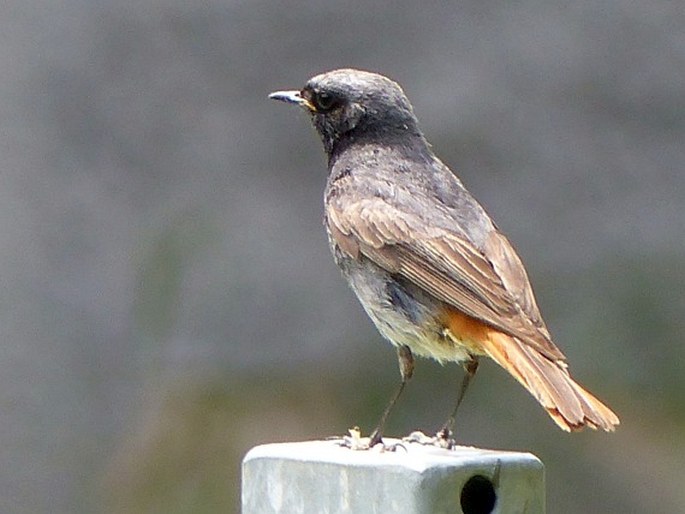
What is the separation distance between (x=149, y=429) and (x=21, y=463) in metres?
0.54

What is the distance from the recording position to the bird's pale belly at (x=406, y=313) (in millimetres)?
4348

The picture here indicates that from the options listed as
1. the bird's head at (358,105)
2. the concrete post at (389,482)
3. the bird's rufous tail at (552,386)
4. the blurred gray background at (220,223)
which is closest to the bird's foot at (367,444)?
the concrete post at (389,482)

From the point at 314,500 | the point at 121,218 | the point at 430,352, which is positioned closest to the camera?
the point at 314,500

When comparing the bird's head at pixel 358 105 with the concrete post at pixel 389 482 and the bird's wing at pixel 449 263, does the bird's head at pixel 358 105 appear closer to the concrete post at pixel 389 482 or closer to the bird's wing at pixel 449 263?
the bird's wing at pixel 449 263

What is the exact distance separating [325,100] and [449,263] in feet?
2.68

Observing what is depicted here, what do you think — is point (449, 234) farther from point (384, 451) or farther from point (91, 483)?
point (91, 483)

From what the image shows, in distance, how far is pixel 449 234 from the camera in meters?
4.43

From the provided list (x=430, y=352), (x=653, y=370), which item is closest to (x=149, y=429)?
(x=653, y=370)

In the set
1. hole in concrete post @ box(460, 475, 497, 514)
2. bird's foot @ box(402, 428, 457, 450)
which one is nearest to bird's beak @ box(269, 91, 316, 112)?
bird's foot @ box(402, 428, 457, 450)

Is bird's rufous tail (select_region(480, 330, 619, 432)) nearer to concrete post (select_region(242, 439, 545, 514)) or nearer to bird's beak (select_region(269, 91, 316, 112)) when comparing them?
concrete post (select_region(242, 439, 545, 514))

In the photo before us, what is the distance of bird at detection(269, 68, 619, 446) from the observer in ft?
13.6

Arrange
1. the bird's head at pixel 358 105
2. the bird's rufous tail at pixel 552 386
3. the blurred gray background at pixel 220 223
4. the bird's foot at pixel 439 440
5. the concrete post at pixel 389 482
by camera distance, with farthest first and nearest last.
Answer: the blurred gray background at pixel 220 223
the bird's head at pixel 358 105
the bird's foot at pixel 439 440
the bird's rufous tail at pixel 552 386
the concrete post at pixel 389 482

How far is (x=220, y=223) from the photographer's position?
6.75m

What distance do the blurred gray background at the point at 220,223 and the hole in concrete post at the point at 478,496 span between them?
11.5 ft
